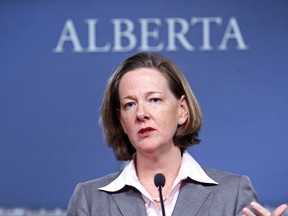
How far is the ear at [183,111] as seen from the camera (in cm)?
258

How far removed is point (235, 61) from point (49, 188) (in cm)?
102

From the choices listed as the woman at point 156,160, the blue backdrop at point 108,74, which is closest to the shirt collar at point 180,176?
the woman at point 156,160

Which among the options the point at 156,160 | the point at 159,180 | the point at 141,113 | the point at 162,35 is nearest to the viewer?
the point at 159,180

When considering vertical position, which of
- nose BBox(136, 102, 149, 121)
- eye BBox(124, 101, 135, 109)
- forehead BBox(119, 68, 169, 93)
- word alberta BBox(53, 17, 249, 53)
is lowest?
nose BBox(136, 102, 149, 121)

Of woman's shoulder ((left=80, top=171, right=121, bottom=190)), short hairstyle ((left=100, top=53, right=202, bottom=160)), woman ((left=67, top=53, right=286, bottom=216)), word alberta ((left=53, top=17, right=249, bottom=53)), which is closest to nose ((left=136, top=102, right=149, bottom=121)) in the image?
woman ((left=67, top=53, right=286, bottom=216))

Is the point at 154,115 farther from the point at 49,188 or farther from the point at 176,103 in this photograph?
the point at 49,188

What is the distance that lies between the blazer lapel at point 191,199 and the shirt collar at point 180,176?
2 cm

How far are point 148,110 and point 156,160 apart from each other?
0.18m

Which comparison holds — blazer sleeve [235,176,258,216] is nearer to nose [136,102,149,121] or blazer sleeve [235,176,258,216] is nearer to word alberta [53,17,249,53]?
nose [136,102,149,121]

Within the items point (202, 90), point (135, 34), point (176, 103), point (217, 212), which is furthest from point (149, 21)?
point (217, 212)

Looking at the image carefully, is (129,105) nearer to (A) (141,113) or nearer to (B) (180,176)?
(A) (141,113)

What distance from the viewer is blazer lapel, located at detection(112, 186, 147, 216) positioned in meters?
2.43

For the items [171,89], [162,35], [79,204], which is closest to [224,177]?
[171,89]

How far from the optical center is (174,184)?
97.9 inches
